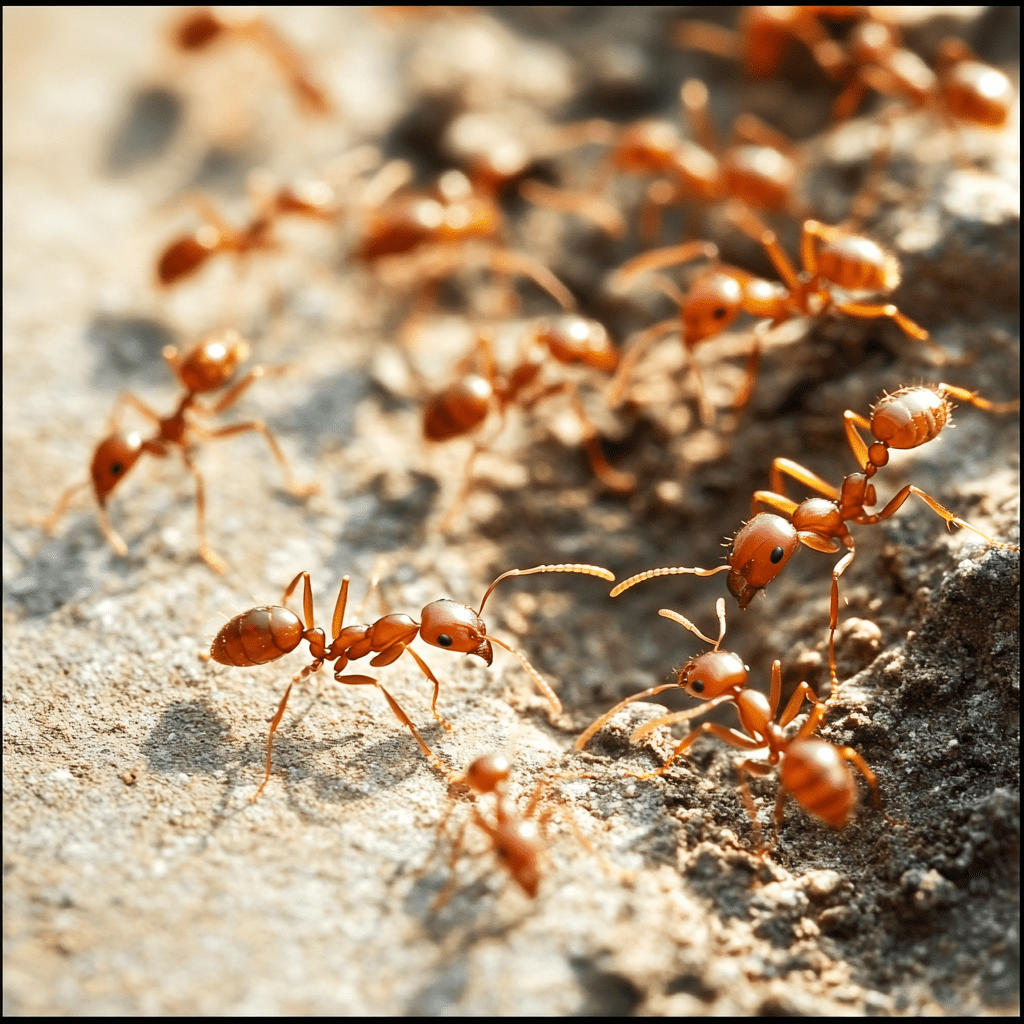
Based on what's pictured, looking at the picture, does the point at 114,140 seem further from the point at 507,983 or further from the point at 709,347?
the point at 507,983

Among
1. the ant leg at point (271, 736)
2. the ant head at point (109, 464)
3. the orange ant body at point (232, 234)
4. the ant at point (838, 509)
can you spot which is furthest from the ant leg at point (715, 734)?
the orange ant body at point (232, 234)

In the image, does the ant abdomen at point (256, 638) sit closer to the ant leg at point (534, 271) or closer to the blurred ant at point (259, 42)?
the ant leg at point (534, 271)

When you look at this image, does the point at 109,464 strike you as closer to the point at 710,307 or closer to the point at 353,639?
the point at 353,639

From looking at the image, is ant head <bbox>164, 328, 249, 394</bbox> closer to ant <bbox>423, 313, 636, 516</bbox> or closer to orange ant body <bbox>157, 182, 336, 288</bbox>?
orange ant body <bbox>157, 182, 336, 288</bbox>

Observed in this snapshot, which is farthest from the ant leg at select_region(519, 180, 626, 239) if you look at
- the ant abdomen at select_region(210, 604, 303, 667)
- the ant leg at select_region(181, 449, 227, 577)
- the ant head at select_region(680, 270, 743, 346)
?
the ant abdomen at select_region(210, 604, 303, 667)

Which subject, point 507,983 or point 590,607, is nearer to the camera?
point 507,983

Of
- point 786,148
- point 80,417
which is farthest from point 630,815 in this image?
point 786,148
